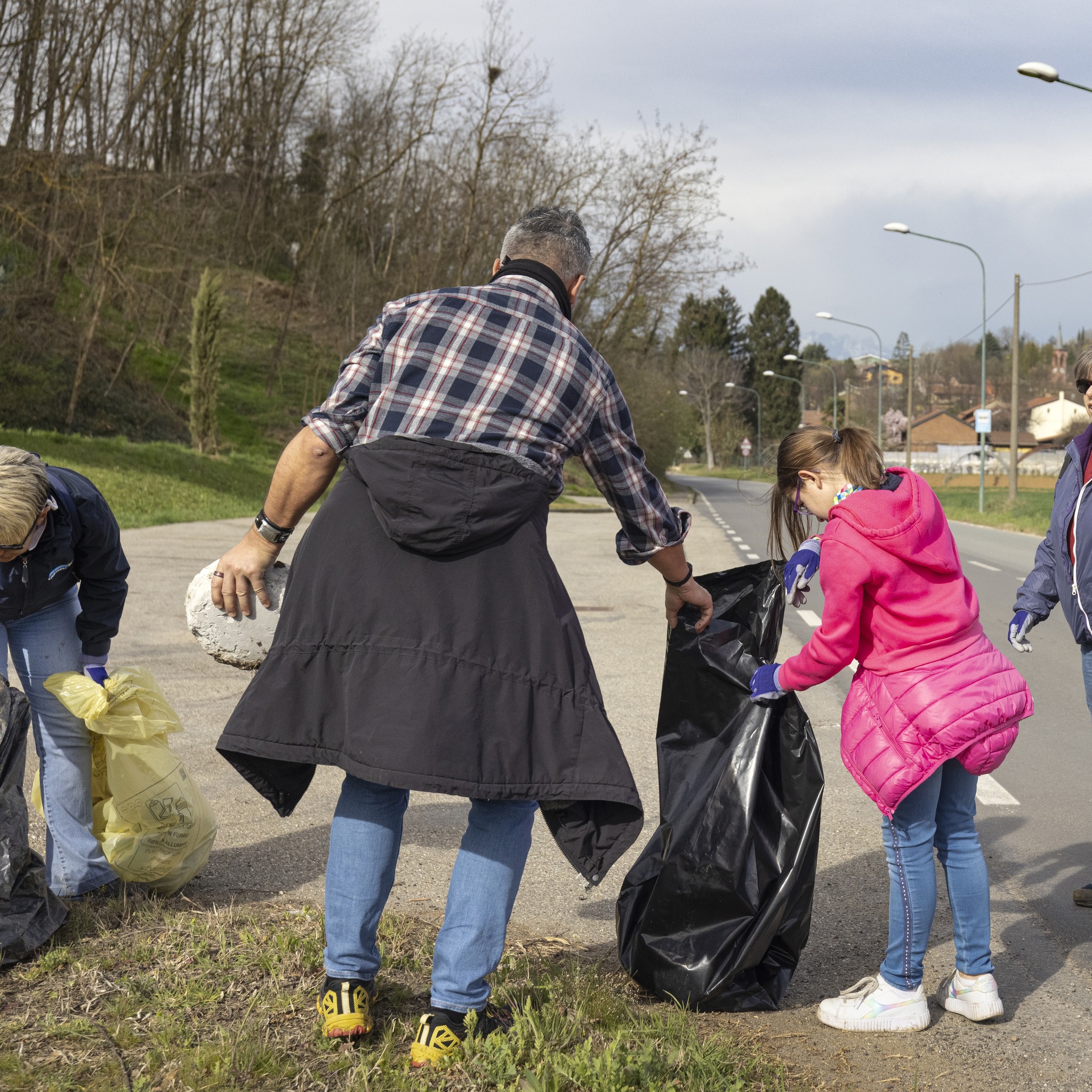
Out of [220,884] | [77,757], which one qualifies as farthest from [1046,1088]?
[77,757]

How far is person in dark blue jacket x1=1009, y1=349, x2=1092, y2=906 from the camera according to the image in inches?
139

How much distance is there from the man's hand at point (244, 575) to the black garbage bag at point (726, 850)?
115 centimetres

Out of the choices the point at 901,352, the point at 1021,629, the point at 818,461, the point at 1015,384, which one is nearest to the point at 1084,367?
the point at 1021,629

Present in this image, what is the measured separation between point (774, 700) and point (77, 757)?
2037mm

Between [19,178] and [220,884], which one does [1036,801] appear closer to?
[220,884]

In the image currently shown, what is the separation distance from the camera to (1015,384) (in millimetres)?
28516

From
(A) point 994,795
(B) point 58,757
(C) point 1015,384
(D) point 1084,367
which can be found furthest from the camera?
(C) point 1015,384

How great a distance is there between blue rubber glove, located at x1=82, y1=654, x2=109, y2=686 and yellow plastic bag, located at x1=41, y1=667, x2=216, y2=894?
1.2 inches

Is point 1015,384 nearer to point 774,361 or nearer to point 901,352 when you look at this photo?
point 901,352

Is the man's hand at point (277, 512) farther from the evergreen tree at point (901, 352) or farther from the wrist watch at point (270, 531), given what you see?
the evergreen tree at point (901, 352)

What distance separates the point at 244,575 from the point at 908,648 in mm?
1583

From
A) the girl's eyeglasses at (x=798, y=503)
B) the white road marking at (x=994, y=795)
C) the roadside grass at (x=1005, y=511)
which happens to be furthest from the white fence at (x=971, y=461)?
the girl's eyeglasses at (x=798, y=503)

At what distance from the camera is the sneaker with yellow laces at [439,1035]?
2.43 m

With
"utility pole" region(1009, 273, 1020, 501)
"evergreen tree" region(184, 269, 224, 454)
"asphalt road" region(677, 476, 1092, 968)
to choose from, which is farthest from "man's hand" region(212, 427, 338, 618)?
"utility pole" region(1009, 273, 1020, 501)
